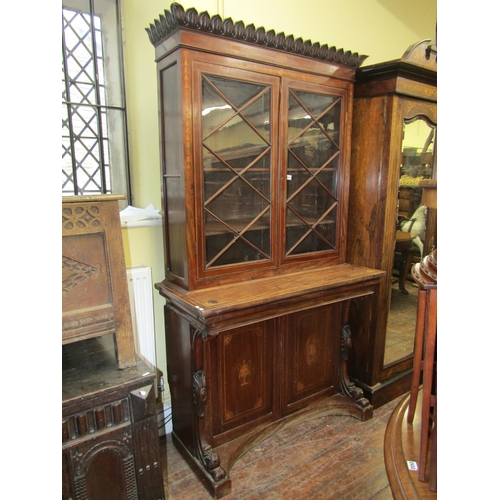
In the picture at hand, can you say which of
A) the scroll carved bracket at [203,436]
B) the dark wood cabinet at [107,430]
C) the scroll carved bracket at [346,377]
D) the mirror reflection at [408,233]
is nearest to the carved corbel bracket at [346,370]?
the scroll carved bracket at [346,377]

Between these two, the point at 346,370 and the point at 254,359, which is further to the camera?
the point at 346,370

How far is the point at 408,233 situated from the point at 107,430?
6.67 feet

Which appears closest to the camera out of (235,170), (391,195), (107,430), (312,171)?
(107,430)

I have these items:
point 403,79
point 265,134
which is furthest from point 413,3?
point 265,134

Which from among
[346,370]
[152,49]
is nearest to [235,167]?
[152,49]

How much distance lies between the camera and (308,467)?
6.30ft

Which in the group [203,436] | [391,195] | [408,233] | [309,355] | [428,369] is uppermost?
[391,195]

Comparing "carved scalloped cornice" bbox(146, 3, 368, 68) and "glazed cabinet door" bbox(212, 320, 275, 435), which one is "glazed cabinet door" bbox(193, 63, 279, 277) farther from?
"glazed cabinet door" bbox(212, 320, 275, 435)

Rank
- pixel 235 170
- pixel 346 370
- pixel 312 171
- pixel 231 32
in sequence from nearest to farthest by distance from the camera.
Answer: pixel 231 32
pixel 235 170
pixel 312 171
pixel 346 370

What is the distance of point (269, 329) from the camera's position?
2.04 m

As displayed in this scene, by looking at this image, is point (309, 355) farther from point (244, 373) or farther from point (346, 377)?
point (244, 373)

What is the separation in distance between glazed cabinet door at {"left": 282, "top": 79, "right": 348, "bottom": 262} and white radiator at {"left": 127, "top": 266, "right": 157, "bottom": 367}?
739 millimetres

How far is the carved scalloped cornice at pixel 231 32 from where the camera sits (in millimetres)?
1477

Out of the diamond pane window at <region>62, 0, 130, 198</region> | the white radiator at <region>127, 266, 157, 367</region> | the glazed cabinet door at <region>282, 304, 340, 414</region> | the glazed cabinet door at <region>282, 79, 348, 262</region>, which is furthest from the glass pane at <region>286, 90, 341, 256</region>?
the diamond pane window at <region>62, 0, 130, 198</region>
